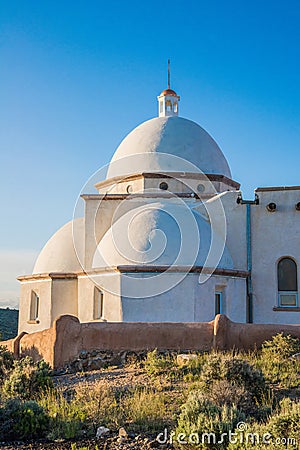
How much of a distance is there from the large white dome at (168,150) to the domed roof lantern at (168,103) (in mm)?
1229

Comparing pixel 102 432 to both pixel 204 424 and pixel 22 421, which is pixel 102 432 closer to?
pixel 22 421

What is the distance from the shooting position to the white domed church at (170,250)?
17.6 metres

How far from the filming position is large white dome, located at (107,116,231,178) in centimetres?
2284

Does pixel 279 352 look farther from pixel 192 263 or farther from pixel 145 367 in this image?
pixel 192 263

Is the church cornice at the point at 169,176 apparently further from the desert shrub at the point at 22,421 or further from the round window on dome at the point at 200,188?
the desert shrub at the point at 22,421

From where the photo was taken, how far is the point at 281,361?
12109mm

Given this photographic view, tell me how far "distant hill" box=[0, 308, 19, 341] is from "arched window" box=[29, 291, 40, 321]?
12187 millimetres

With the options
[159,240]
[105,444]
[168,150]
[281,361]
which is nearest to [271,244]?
[159,240]

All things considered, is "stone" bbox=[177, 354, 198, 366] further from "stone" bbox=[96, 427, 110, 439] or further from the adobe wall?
"stone" bbox=[96, 427, 110, 439]

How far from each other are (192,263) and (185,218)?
73.6 inches

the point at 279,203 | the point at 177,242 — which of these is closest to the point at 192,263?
the point at 177,242

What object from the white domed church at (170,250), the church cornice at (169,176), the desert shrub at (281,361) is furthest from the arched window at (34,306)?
the desert shrub at (281,361)

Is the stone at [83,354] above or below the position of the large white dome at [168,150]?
below

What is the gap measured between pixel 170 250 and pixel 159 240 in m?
0.47
